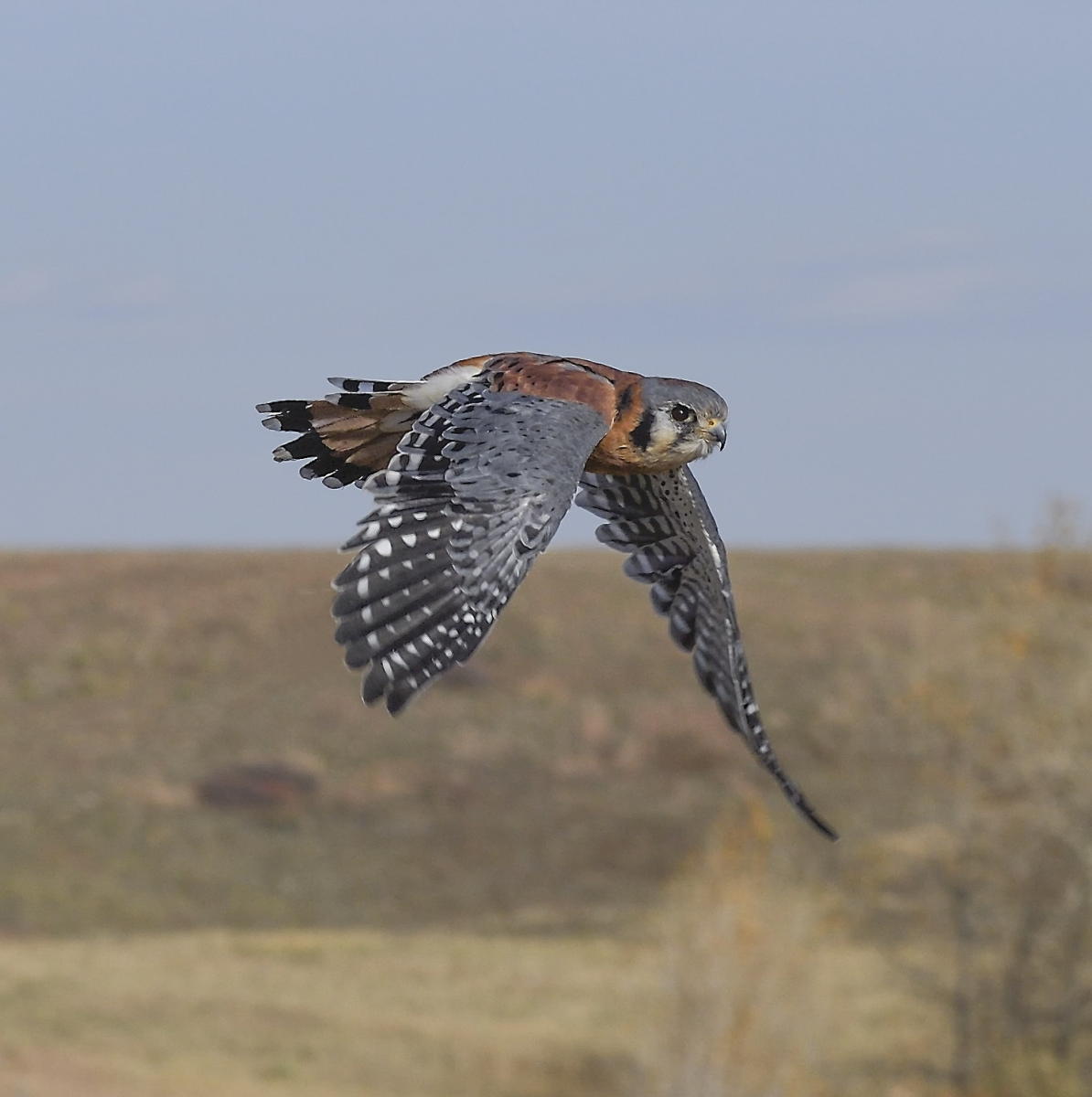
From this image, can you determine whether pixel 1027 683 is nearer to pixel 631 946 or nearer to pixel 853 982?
pixel 853 982

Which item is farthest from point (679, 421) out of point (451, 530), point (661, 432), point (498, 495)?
point (451, 530)

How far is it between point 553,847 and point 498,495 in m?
35.4

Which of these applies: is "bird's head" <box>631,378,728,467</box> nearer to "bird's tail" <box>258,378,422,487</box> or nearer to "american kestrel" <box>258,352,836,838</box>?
"american kestrel" <box>258,352,836,838</box>

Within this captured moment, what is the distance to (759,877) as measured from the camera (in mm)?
16938

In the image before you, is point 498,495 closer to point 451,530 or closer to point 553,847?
point 451,530

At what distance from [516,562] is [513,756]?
39.7 meters

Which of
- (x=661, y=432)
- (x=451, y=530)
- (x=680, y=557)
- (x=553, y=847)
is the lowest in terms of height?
(x=553, y=847)

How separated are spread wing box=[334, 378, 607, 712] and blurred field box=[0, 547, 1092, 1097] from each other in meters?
2.48

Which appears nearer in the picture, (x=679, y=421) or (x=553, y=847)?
(x=679, y=421)

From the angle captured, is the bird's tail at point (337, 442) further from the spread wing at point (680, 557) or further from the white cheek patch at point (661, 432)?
the spread wing at point (680, 557)

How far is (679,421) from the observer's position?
550 cm

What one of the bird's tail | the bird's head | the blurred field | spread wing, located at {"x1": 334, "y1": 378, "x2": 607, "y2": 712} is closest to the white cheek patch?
the bird's head

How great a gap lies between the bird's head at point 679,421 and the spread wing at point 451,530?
12.6 inches

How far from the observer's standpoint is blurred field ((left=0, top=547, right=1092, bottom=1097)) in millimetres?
19172
